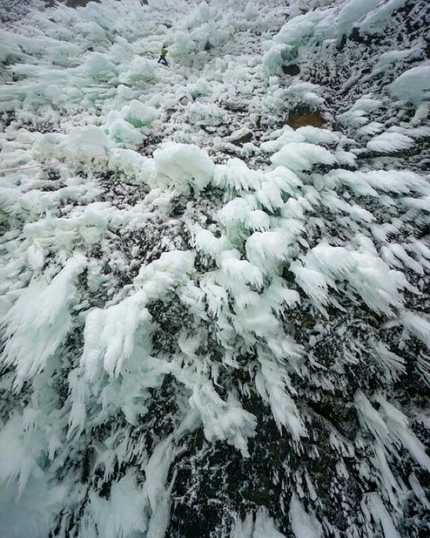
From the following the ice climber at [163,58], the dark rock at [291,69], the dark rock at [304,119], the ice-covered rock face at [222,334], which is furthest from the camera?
the ice climber at [163,58]

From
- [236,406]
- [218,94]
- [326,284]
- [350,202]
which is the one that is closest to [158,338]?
[236,406]

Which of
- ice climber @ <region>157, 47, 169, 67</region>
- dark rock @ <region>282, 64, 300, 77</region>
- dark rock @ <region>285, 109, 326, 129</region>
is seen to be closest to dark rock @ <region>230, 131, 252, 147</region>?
dark rock @ <region>285, 109, 326, 129</region>

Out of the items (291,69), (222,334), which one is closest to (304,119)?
(291,69)

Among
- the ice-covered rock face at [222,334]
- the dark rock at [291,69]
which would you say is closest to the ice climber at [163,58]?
the dark rock at [291,69]

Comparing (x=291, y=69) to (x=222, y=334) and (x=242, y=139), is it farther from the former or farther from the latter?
(x=222, y=334)

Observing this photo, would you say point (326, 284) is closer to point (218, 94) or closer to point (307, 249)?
point (307, 249)

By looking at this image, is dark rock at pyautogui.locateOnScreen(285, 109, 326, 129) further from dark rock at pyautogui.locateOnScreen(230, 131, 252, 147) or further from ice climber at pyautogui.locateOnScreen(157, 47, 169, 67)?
ice climber at pyautogui.locateOnScreen(157, 47, 169, 67)

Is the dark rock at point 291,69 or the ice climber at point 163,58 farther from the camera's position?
the ice climber at point 163,58

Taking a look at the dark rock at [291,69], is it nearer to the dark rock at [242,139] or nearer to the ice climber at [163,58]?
the dark rock at [242,139]
